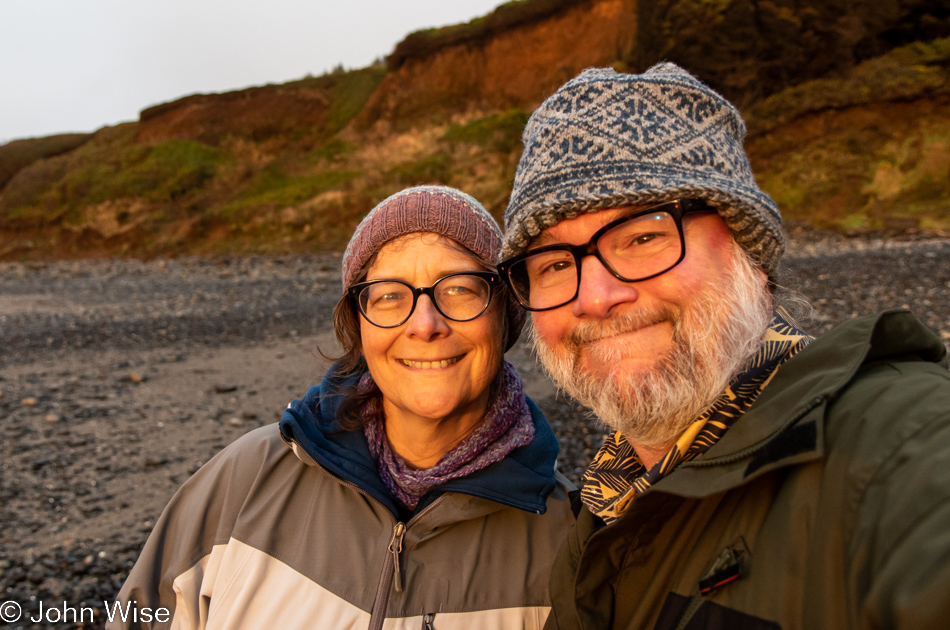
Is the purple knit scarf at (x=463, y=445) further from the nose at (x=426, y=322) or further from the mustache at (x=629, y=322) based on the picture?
the mustache at (x=629, y=322)

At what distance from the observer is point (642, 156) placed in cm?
182

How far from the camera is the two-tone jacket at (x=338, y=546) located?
214cm

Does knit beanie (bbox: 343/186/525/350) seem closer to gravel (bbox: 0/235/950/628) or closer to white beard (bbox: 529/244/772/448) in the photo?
white beard (bbox: 529/244/772/448)

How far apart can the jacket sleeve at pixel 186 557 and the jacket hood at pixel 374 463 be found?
266 mm

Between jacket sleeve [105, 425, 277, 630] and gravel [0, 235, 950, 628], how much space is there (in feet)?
3.47

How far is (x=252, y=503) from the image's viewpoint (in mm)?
2320

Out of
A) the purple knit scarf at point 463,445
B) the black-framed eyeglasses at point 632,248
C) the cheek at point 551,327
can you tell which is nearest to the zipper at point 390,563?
the purple knit scarf at point 463,445

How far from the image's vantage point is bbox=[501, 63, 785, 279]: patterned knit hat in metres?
1.81

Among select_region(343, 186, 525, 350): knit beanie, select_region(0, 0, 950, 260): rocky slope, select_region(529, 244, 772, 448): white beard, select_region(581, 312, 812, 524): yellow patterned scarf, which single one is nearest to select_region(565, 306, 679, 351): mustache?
select_region(529, 244, 772, 448): white beard

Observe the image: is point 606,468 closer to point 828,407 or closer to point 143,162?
point 828,407

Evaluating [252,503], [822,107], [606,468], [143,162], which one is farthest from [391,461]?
[143,162]

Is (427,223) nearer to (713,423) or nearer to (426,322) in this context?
(426,322)

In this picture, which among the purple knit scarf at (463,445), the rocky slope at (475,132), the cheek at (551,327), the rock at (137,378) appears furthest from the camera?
the rocky slope at (475,132)

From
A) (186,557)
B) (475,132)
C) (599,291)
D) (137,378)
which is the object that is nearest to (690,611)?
(599,291)
